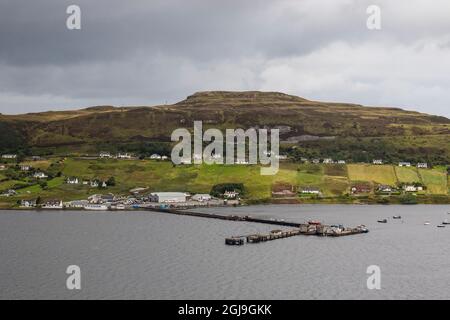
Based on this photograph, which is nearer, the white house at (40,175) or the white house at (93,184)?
the white house at (93,184)

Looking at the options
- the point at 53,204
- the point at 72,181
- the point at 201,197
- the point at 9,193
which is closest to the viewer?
the point at 53,204

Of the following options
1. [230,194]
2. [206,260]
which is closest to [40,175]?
[230,194]

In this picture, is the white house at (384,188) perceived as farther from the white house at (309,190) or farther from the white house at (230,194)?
the white house at (230,194)

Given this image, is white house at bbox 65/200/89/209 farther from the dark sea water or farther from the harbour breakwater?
the harbour breakwater

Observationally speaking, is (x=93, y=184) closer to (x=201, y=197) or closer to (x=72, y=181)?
(x=72, y=181)

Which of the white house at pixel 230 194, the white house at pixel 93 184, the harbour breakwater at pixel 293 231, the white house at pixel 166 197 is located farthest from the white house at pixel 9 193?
the harbour breakwater at pixel 293 231

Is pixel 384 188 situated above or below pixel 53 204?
above

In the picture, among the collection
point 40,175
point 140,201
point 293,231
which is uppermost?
point 40,175

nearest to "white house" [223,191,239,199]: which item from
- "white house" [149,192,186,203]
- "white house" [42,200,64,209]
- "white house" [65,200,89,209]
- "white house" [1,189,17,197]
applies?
"white house" [149,192,186,203]

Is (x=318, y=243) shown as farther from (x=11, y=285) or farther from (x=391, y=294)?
(x=11, y=285)
